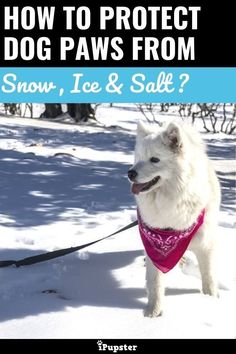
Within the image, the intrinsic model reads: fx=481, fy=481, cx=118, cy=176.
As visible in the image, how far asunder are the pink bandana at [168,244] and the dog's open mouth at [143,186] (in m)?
0.37

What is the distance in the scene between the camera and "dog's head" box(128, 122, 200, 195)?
3.04 metres

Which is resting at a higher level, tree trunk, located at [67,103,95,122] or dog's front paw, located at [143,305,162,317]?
tree trunk, located at [67,103,95,122]

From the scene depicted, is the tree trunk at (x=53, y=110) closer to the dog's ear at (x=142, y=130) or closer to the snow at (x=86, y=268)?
the snow at (x=86, y=268)

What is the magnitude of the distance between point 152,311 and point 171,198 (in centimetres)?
77

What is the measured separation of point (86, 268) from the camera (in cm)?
398

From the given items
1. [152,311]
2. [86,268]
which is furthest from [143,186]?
[86,268]

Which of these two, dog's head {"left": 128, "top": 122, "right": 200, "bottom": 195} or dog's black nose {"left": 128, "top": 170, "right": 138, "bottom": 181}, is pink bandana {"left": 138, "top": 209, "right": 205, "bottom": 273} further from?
dog's black nose {"left": 128, "top": 170, "right": 138, "bottom": 181}

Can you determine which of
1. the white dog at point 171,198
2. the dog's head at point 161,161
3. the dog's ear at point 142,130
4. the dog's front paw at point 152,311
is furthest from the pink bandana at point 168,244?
the dog's ear at point 142,130

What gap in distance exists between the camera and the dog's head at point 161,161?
304 cm

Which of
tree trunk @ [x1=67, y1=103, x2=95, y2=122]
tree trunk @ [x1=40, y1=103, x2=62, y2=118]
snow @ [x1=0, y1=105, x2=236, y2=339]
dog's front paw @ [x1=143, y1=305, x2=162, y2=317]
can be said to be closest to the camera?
snow @ [x1=0, y1=105, x2=236, y2=339]
